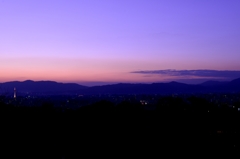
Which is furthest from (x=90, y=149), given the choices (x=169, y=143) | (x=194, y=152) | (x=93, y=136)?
(x=194, y=152)

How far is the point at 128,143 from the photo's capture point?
13297mm

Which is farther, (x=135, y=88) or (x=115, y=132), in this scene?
(x=135, y=88)

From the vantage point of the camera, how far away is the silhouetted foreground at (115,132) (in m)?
12.8

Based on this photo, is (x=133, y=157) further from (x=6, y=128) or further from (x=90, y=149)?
(x=6, y=128)

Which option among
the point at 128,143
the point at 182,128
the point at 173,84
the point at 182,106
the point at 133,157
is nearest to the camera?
the point at 133,157

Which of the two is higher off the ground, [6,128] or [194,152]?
[6,128]

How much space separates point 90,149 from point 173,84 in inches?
6163

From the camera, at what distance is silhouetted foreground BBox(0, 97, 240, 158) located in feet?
41.9

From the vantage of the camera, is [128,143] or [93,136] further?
[93,136]

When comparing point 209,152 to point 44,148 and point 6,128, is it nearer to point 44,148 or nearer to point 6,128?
point 44,148

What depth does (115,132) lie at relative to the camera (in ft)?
47.2

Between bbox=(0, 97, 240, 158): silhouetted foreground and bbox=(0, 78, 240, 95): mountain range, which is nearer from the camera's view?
bbox=(0, 97, 240, 158): silhouetted foreground

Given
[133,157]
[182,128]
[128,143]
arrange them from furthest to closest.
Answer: [182,128] → [128,143] → [133,157]

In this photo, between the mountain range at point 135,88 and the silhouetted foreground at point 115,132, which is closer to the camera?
the silhouetted foreground at point 115,132
